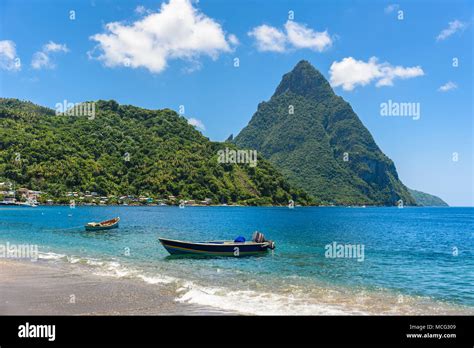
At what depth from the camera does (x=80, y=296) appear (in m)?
17.7

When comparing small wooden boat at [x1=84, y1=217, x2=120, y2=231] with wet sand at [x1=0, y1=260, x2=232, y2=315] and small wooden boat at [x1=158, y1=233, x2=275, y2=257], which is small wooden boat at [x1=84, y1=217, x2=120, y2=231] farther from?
wet sand at [x1=0, y1=260, x2=232, y2=315]

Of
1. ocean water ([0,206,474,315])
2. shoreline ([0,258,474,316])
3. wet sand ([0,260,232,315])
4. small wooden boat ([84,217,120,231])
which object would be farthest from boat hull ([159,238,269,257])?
small wooden boat ([84,217,120,231])

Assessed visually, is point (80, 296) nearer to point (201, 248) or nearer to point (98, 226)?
point (201, 248)

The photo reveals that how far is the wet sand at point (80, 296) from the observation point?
15.4 metres

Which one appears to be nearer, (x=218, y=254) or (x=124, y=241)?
(x=218, y=254)

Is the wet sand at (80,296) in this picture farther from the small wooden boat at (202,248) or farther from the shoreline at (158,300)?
the small wooden boat at (202,248)

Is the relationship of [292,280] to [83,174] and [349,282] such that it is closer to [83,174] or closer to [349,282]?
[349,282]

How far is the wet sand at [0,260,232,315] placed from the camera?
15.4m

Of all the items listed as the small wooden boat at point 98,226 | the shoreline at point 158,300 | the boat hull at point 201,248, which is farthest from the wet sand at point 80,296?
the small wooden boat at point 98,226

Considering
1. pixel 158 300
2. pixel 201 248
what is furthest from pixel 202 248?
pixel 158 300
